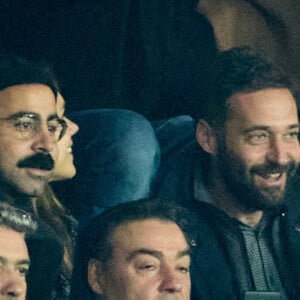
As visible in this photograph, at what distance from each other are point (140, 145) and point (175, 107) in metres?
0.15

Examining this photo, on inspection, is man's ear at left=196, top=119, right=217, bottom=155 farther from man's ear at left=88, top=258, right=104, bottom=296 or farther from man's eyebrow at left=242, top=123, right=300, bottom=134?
man's ear at left=88, top=258, right=104, bottom=296

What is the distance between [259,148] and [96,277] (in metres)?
0.50

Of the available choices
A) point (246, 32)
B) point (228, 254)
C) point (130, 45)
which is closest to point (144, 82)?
point (130, 45)

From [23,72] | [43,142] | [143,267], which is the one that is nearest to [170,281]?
[143,267]

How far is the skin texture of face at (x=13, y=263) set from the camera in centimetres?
214

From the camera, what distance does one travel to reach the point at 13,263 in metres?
2.16

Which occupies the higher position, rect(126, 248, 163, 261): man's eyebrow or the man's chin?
the man's chin

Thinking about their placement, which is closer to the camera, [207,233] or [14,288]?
[14,288]

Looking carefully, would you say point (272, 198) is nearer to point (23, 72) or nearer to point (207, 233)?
point (207, 233)

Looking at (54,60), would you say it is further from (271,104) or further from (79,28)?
(271,104)

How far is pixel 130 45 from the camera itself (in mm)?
2428

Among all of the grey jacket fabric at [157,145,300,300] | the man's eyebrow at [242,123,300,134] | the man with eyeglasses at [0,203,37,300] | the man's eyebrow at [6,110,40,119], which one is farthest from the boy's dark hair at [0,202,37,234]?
the man's eyebrow at [242,123,300,134]

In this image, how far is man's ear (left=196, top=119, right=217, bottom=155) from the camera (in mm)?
→ 2396

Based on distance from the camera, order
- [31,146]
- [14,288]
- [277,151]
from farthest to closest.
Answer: [277,151], [31,146], [14,288]
